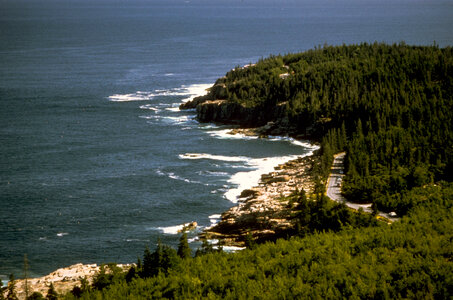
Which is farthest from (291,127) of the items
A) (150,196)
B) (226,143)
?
(150,196)

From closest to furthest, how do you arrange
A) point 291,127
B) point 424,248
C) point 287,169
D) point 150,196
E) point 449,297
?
1. point 449,297
2. point 424,248
3. point 150,196
4. point 287,169
5. point 291,127

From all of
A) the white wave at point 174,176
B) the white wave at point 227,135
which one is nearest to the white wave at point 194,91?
the white wave at point 227,135

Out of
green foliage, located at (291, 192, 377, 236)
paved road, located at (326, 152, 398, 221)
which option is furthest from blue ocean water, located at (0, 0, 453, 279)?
green foliage, located at (291, 192, 377, 236)

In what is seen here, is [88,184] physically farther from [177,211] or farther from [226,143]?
[226,143]

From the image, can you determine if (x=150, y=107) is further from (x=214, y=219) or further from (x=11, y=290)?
(x=11, y=290)

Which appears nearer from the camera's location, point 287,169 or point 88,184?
point 88,184

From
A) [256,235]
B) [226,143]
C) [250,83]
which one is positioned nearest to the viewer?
[256,235]

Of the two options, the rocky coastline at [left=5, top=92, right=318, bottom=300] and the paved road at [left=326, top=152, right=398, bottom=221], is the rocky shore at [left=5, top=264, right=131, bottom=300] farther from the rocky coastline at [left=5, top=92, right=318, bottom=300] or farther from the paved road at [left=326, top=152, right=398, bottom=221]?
the paved road at [left=326, top=152, right=398, bottom=221]

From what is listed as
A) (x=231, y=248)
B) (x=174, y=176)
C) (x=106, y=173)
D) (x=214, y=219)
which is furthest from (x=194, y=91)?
(x=231, y=248)
